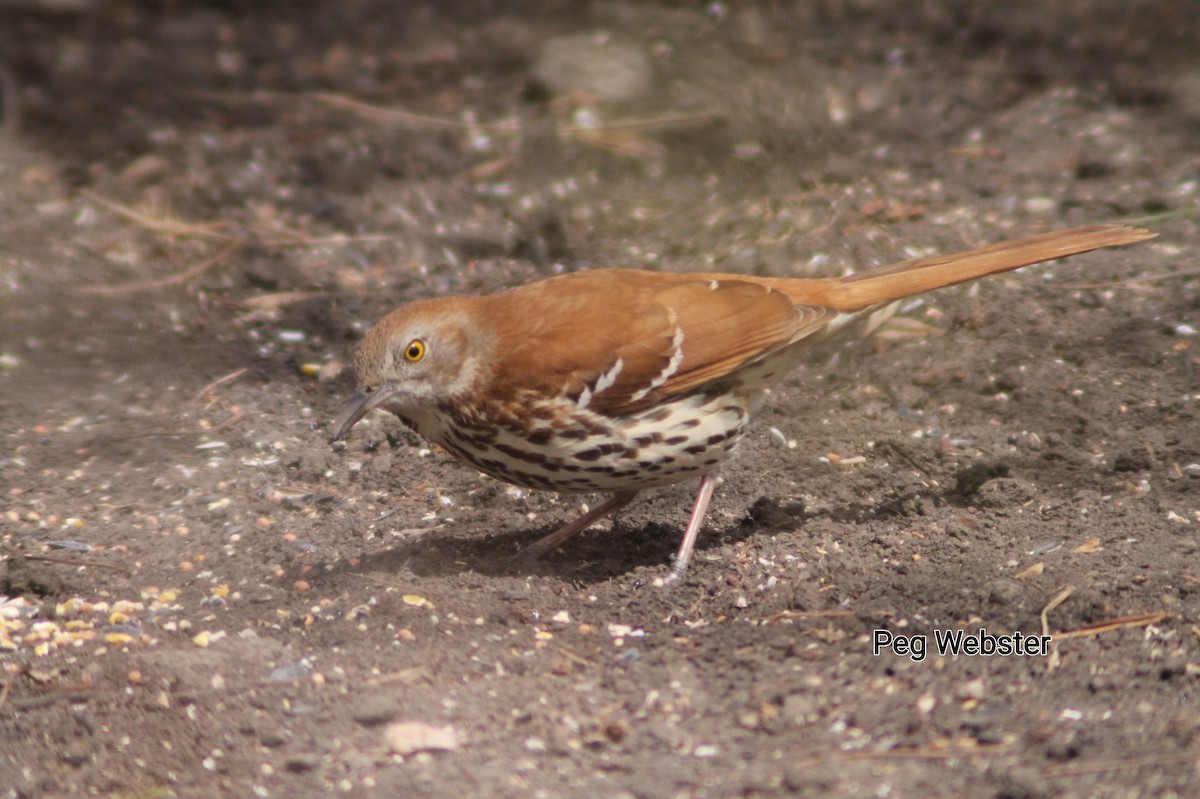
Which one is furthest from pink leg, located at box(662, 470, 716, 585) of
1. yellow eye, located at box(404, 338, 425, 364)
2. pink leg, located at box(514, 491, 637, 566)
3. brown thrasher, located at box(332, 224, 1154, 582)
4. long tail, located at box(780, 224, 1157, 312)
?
yellow eye, located at box(404, 338, 425, 364)

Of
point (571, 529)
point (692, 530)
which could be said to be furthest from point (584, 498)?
point (692, 530)

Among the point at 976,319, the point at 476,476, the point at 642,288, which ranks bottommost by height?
the point at 476,476

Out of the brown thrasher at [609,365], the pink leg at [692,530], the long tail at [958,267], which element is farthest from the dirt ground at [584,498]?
the long tail at [958,267]

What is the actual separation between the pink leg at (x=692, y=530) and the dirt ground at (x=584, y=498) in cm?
7

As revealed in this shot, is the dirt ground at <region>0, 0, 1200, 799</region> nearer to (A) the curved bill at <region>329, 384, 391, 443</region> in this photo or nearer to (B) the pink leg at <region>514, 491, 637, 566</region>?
(B) the pink leg at <region>514, 491, 637, 566</region>

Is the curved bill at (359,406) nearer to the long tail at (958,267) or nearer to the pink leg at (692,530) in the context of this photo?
the pink leg at (692,530)

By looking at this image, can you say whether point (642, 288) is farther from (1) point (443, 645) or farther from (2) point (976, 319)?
(2) point (976, 319)

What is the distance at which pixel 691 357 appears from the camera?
409 centimetres

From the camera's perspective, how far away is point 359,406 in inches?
155

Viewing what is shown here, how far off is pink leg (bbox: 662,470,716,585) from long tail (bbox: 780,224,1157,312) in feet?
2.37

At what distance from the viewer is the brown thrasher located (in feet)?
12.9

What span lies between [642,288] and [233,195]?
314cm

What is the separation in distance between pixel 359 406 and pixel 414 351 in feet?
Answer: 0.80

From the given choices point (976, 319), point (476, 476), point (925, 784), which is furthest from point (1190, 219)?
point (925, 784)
